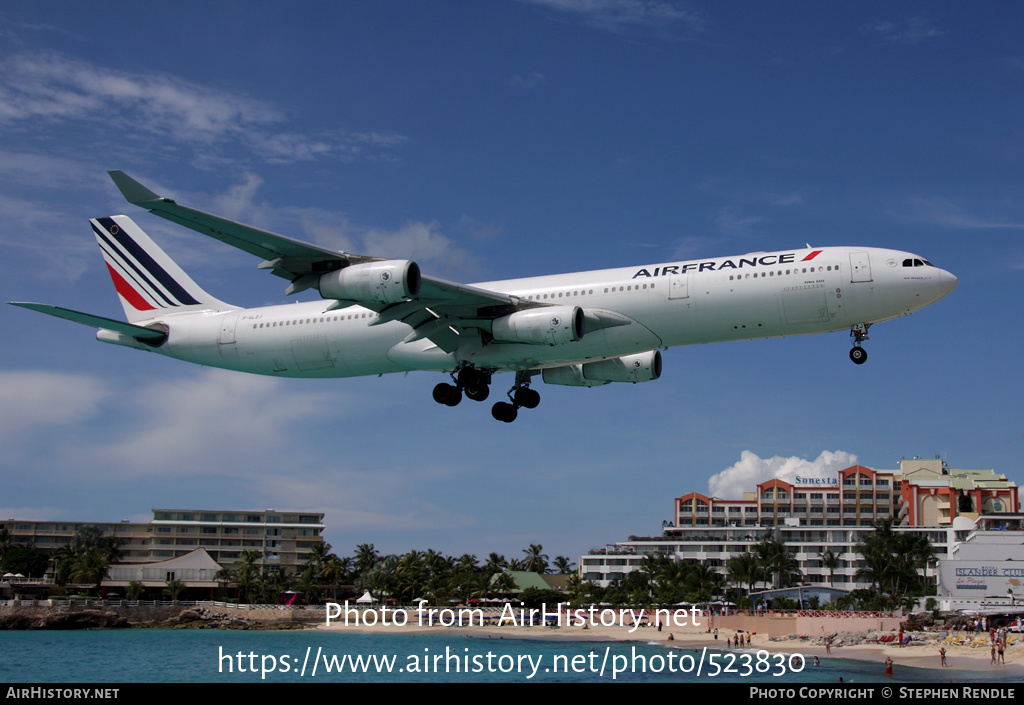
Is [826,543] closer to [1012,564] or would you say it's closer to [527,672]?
[1012,564]

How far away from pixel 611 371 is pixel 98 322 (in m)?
24.4

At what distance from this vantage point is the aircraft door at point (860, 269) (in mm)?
35625

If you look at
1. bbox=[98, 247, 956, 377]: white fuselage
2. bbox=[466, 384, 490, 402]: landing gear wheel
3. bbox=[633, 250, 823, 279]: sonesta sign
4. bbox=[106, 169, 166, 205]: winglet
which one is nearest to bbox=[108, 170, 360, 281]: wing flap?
bbox=[106, 169, 166, 205]: winglet

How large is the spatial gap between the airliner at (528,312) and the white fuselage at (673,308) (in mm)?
52

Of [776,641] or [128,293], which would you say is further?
[776,641]

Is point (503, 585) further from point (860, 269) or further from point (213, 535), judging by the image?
point (860, 269)

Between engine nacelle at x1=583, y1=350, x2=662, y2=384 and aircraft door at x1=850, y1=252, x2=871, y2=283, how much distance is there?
10.1 metres

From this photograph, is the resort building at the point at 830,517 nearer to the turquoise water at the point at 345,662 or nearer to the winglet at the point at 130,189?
the turquoise water at the point at 345,662

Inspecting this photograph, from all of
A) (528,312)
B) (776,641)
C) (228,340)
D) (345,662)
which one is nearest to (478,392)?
(528,312)

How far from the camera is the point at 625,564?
493 ft

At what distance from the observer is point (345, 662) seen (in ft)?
434

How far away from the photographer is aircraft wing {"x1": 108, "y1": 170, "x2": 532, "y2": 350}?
31852 millimetres

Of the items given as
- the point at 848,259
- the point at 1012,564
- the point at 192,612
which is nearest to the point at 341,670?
the point at 192,612

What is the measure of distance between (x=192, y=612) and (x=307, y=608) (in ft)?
55.5
